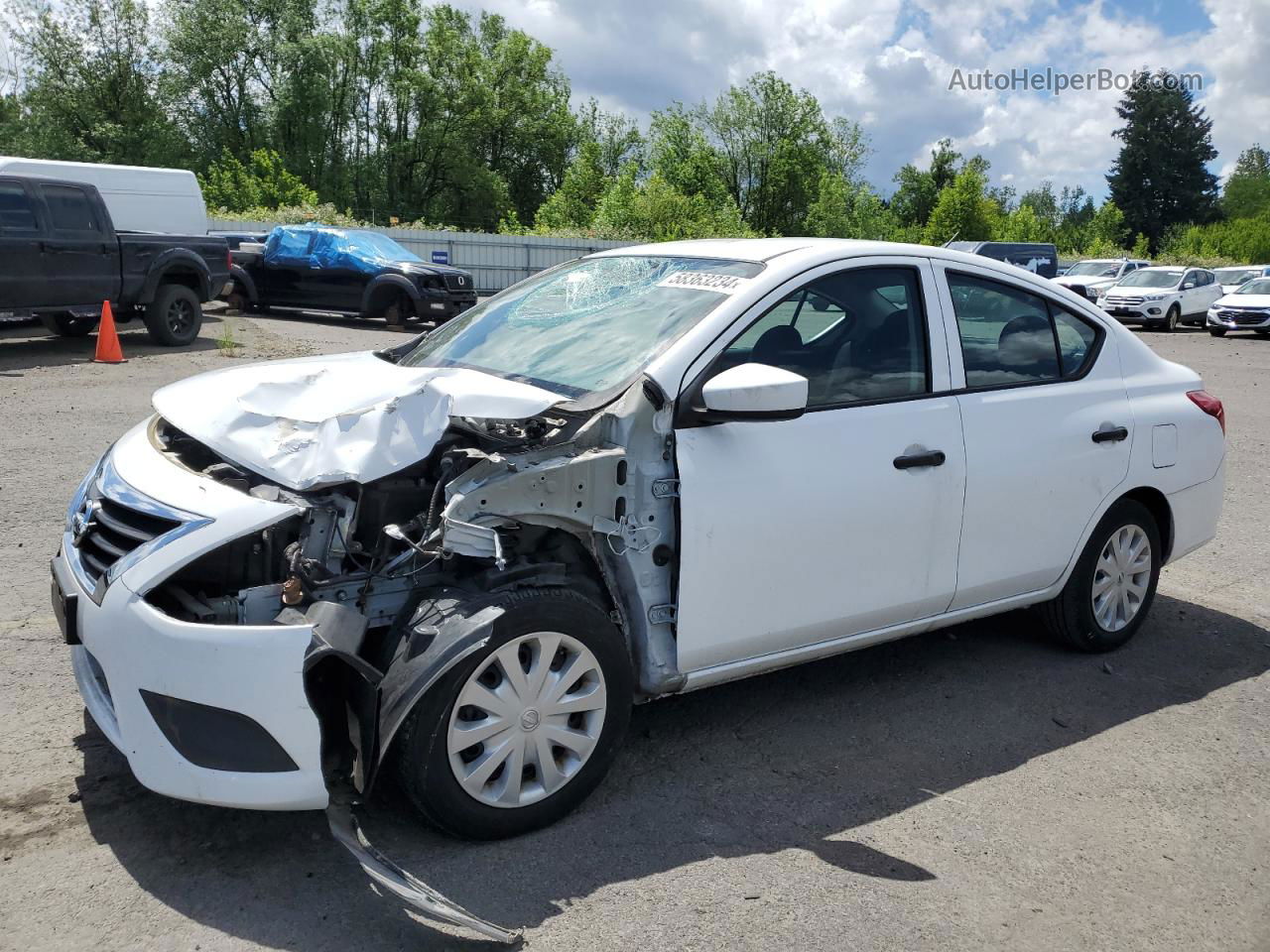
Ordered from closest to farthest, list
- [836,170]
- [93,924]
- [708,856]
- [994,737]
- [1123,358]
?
[93,924], [708,856], [994,737], [1123,358], [836,170]

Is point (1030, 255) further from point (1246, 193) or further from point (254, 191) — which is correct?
point (1246, 193)

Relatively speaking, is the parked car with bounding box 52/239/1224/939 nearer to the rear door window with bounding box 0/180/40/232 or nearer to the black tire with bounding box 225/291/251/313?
→ the rear door window with bounding box 0/180/40/232

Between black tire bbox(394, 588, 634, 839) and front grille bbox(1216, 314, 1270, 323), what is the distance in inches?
1076

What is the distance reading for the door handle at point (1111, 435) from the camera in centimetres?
462

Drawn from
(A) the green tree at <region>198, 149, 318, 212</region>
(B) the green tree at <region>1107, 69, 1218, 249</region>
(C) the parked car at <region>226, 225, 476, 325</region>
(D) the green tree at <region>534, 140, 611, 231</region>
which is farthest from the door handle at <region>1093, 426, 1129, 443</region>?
(B) the green tree at <region>1107, 69, 1218, 249</region>

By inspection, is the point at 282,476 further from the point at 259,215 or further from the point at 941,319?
the point at 259,215

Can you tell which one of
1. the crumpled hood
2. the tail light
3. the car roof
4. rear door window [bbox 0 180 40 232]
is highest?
rear door window [bbox 0 180 40 232]

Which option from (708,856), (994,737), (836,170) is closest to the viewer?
(708,856)

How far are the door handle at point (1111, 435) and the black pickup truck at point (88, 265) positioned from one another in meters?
11.8

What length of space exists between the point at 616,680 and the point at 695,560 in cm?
45

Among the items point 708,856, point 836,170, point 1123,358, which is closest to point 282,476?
point 708,856

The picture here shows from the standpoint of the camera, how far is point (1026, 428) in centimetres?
436

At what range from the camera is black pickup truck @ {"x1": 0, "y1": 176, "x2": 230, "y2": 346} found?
12.4m

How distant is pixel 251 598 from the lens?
3.02 meters
